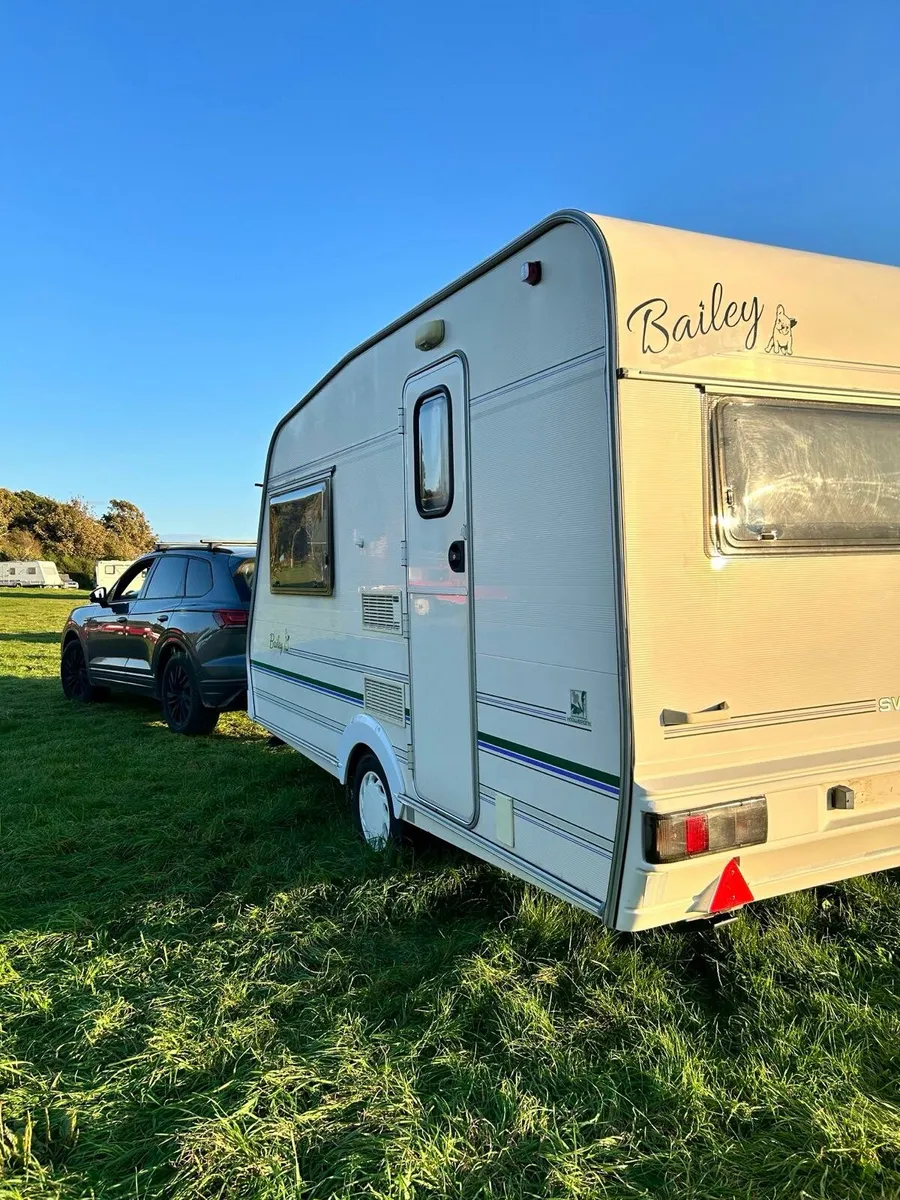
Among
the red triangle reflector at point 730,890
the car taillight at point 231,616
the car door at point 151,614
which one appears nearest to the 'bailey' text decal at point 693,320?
the red triangle reflector at point 730,890

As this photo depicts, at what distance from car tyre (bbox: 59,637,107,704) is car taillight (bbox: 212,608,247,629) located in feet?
9.75

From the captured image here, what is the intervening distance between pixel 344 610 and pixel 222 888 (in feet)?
5.08

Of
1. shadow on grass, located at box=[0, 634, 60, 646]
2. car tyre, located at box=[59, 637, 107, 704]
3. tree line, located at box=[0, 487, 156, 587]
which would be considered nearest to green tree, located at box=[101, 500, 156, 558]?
tree line, located at box=[0, 487, 156, 587]

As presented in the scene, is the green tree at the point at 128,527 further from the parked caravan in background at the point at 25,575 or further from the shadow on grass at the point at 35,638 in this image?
the shadow on grass at the point at 35,638

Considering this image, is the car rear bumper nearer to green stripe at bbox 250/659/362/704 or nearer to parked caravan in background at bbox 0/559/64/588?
green stripe at bbox 250/659/362/704

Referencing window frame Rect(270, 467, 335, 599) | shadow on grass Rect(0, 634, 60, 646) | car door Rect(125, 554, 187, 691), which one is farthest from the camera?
shadow on grass Rect(0, 634, 60, 646)

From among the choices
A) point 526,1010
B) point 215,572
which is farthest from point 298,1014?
point 215,572

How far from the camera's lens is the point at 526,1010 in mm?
2791

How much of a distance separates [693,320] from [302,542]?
3149 mm

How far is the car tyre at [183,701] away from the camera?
7.35 m

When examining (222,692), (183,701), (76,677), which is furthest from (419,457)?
(76,677)

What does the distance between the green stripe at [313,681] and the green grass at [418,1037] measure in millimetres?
795

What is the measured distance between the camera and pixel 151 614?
25.9 feet

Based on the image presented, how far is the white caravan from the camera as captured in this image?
2.54m
